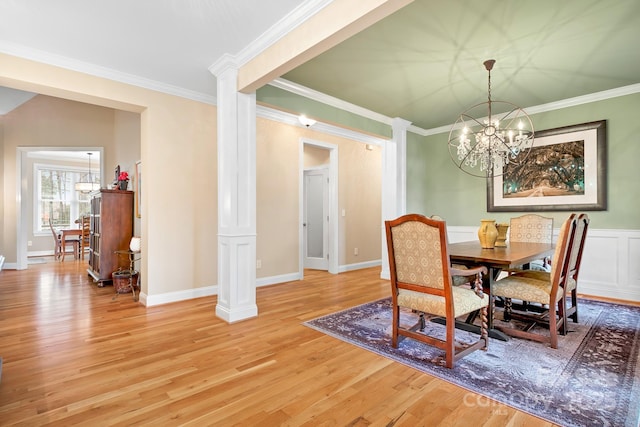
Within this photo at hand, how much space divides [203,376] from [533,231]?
373 cm

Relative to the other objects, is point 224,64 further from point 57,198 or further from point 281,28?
point 57,198

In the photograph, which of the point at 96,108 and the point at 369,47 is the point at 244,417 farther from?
the point at 96,108

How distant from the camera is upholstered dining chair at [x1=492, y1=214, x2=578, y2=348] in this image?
2.40 meters

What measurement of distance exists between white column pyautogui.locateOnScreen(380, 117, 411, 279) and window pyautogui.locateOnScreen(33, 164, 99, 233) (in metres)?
8.55

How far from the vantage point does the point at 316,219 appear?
19.9ft

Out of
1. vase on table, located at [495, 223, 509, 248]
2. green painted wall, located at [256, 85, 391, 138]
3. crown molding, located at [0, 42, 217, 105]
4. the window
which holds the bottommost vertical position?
vase on table, located at [495, 223, 509, 248]

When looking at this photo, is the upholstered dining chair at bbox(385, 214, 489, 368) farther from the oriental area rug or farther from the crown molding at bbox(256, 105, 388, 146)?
the crown molding at bbox(256, 105, 388, 146)

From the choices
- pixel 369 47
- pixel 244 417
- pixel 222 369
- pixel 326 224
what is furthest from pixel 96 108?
pixel 244 417

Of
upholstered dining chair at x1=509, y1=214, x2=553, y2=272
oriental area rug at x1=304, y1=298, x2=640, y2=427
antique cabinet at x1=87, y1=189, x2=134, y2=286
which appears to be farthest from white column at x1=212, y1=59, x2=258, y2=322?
upholstered dining chair at x1=509, y1=214, x2=553, y2=272

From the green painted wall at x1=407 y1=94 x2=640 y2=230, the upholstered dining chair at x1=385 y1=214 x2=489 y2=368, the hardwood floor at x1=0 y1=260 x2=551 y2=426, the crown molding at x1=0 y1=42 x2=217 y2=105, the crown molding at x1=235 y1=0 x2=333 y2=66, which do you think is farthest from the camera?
the green painted wall at x1=407 y1=94 x2=640 y2=230

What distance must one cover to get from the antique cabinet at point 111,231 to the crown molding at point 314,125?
232 cm

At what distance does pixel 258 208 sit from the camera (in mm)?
4621

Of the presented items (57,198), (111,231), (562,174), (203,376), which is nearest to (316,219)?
(111,231)

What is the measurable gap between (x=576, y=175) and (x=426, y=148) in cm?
224
